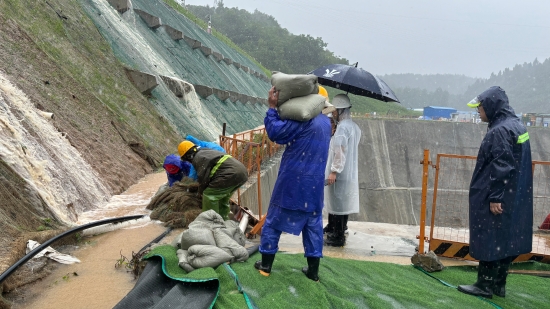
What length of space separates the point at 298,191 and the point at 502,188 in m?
1.86

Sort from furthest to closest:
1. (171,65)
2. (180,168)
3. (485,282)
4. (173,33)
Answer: (173,33), (171,65), (180,168), (485,282)

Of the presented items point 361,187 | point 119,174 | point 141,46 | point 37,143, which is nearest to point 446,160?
point 361,187

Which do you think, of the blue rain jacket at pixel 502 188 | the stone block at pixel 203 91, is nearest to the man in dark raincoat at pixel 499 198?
the blue rain jacket at pixel 502 188

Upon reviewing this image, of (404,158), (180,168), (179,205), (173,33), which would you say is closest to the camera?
(179,205)

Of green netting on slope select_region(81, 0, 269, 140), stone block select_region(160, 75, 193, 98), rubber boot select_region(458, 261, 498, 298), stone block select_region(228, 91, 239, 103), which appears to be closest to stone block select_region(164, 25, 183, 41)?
green netting on slope select_region(81, 0, 269, 140)

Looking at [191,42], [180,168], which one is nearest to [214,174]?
[180,168]

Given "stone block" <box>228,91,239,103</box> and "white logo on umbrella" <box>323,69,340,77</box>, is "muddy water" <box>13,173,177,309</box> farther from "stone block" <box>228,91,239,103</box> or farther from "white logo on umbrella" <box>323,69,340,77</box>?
"stone block" <box>228,91,239,103</box>

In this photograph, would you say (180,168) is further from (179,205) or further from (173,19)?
(173,19)

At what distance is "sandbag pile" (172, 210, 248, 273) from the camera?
3.69 m

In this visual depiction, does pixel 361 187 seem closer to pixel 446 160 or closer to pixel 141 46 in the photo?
pixel 446 160

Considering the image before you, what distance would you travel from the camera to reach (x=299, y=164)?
12.4 ft

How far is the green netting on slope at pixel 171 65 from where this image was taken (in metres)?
13.7

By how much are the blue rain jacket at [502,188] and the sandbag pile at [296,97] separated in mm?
1645

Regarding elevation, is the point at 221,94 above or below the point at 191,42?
below
